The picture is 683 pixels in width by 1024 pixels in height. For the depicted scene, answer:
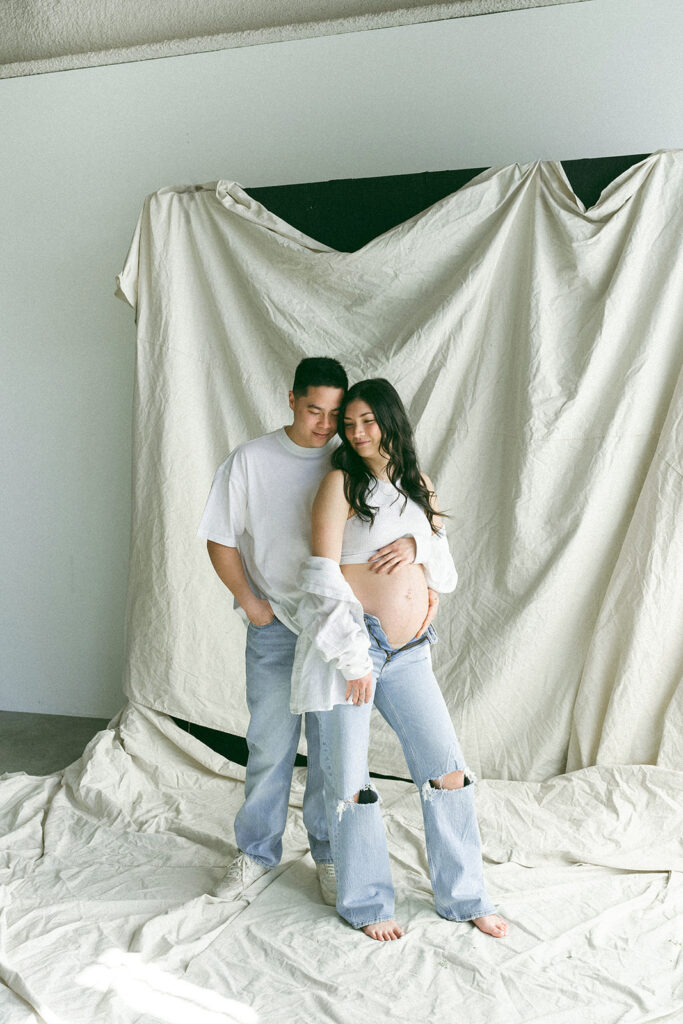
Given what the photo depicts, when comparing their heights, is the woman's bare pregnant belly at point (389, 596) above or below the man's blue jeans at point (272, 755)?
above


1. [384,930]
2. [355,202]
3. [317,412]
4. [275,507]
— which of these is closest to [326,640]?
[275,507]

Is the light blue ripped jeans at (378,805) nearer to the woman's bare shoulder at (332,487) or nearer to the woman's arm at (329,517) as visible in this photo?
the woman's arm at (329,517)

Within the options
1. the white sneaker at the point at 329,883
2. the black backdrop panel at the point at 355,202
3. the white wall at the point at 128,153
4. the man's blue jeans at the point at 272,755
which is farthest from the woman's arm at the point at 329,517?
the white wall at the point at 128,153

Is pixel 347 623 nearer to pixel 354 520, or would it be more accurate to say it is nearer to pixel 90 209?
pixel 354 520

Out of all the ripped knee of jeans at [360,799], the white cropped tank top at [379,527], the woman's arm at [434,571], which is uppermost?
the white cropped tank top at [379,527]

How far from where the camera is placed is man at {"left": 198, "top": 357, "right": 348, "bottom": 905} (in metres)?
2.39

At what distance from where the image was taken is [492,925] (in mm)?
2252

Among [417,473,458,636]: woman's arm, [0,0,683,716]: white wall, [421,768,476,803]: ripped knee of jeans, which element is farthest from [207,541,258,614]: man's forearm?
[0,0,683,716]: white wall

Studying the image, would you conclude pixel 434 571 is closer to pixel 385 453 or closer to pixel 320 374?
pixel 385 453

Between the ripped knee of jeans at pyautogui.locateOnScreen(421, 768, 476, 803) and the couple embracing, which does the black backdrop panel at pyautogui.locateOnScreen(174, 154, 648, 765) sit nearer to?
the couple embracing

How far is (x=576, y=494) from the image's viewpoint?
2984mm

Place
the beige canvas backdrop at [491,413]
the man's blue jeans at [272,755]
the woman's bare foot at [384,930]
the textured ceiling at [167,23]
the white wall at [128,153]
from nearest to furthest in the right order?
1. the woman's bare foot at [384,930]
2. the man's blue jeans at [272,755]
3. the beige canvas backdrop at [491,413]
4. the white wall at [128,153]
5. the textured ceiling at [167,23]

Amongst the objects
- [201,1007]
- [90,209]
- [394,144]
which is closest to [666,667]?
[201,1007]

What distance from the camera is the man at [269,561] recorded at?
2.39 m
